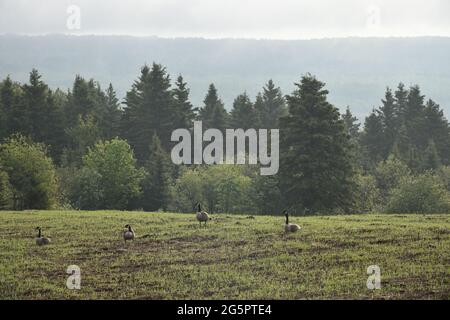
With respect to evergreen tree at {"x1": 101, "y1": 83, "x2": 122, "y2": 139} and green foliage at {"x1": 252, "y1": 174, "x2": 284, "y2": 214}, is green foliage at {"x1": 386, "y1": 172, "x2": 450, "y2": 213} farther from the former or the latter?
evergreen tree at {"x1": 101, "y1": 83, "x2": 122, "y2": 139}

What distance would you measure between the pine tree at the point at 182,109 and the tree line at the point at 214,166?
7.0 inches

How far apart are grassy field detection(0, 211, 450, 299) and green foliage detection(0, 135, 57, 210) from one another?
30.7m

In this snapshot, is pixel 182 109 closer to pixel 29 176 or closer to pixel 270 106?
pixel 270 106

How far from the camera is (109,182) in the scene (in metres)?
74.0

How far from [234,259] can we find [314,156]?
34.1m

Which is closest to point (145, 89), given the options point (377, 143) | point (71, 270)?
point (377, 143)

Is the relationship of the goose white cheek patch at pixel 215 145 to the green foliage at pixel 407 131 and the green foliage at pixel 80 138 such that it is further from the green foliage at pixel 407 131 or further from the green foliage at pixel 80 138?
the green foliage at pixel 407 131

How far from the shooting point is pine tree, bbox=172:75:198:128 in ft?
352

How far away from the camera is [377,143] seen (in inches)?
4409

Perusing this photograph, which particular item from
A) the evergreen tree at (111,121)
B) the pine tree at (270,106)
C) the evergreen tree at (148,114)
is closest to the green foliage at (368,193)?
the evergreen tree at (148,114)

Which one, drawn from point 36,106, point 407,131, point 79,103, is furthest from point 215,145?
point 407,131

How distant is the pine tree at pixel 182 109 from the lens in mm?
107250
